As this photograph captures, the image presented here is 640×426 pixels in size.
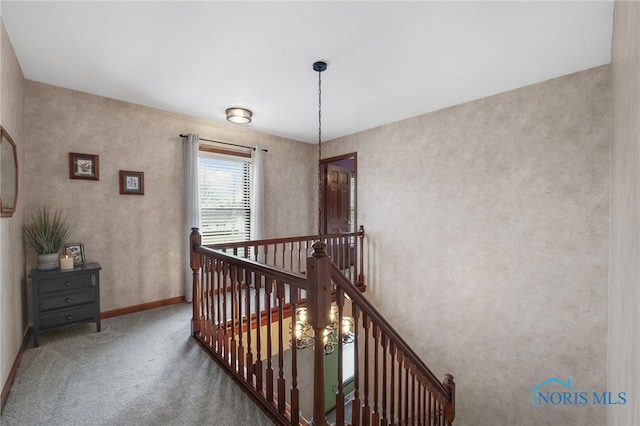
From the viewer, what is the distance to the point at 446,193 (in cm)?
363

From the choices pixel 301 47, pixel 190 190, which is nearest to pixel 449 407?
pixel 301 47

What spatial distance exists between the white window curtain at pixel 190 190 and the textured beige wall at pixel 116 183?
103mm

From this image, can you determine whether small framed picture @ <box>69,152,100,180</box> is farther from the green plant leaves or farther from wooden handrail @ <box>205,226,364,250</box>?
wooden handrail @ <box>205,226,364,250</box>

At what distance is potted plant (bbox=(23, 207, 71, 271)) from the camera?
2.71 m

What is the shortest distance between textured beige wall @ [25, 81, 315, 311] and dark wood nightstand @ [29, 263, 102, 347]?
47 centimetres

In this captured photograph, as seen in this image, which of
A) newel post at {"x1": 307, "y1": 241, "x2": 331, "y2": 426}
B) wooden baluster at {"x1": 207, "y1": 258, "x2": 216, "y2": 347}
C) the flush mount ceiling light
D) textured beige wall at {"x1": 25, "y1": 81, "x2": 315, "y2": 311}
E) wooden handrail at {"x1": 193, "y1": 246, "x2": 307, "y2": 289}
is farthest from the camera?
the flush mount ceiling light

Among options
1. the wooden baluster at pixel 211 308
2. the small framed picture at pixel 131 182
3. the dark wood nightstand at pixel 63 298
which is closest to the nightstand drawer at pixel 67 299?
the dark wood nightstand at pixel 63 298

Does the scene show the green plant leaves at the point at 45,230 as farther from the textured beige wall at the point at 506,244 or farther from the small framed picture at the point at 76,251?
the textured beige wall at the point at 506,244

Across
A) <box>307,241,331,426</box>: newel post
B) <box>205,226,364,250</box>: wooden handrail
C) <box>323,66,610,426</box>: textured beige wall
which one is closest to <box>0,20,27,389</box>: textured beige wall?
<box>205,226,364,250</box>: wooden handrail

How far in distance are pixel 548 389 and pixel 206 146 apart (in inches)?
195

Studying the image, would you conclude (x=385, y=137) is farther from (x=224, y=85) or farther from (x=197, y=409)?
(x=197, y=409)

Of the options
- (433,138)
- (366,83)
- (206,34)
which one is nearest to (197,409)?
(206,34)

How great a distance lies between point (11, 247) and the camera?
223 cm

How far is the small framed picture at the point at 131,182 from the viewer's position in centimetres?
336
